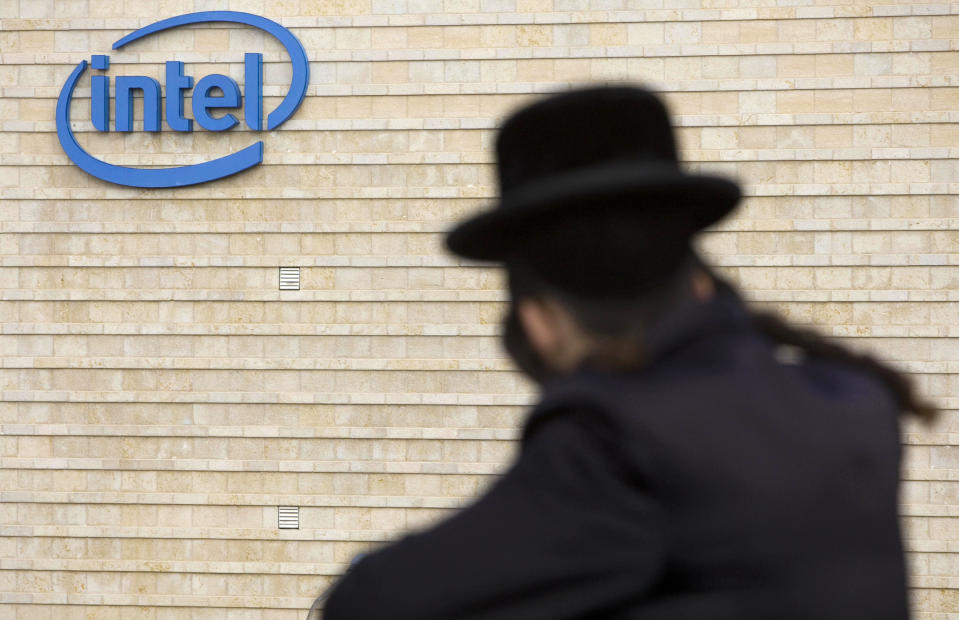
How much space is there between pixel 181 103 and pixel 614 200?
7453 mm

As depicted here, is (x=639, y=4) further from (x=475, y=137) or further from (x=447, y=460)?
(x=447, y=460)

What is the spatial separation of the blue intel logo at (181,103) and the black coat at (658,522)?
7.15 m

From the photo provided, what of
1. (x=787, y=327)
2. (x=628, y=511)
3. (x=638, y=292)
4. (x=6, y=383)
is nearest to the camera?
(x=628, y=511)

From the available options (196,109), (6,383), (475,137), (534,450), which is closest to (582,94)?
(534,450)

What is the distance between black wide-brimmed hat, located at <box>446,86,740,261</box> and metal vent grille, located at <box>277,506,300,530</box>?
22.8ft

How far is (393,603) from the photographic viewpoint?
1.11m

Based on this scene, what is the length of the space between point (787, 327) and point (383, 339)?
657 centimetres

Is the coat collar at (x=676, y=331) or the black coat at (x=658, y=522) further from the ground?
the coat collar at (x=676, y=331)

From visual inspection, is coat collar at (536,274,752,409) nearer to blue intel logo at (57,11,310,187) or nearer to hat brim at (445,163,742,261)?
hat brim at (445,163,742,261)

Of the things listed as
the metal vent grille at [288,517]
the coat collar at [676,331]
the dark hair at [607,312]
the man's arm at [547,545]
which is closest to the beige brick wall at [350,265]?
the metal vent grille at [288,517]

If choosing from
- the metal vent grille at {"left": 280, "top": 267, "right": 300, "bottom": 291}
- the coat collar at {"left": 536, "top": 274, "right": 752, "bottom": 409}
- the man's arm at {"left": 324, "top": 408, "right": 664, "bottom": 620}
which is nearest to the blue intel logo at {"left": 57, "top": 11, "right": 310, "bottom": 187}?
the metal vent grille at {"left": 280, "top": 267, "right": 300, "bottom": 291}

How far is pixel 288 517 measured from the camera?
7.93 meters

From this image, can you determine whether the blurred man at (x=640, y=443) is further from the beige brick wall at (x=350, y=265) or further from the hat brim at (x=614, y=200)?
the beige brick wall at (x=350, y=265)

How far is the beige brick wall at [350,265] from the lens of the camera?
25.1 ft
